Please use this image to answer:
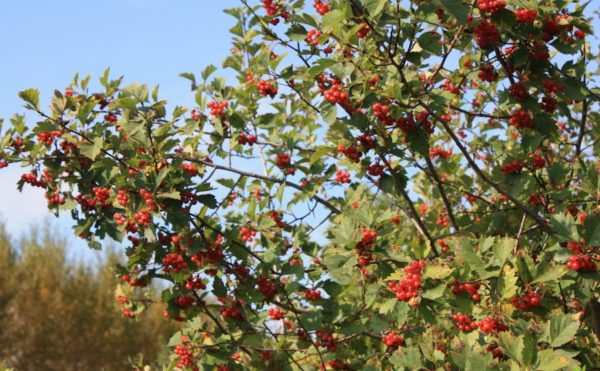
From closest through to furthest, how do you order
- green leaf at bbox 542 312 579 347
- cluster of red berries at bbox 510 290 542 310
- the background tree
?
1. green leaf at bbox 542 312 579 347
2. cluster of red berries at bbox 510 290 542 310
3. the background tree

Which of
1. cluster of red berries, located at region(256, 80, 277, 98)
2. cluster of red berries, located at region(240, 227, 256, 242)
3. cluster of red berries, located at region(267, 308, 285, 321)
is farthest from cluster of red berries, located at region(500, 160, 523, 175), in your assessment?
cluster of red berries, located at region(240, 227, 256, 242)

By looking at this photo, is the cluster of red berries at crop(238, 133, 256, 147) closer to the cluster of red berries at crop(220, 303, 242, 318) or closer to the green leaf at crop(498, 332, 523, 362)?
the cluster of red berries at crop(220, 303, 242, 318)

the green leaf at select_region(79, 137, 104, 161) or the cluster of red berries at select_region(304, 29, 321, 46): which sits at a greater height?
the cluster of red berries at select_region(304, 29, 321, 46)

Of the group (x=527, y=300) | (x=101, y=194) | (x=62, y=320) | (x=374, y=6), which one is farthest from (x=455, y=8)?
(x=62, y=320)

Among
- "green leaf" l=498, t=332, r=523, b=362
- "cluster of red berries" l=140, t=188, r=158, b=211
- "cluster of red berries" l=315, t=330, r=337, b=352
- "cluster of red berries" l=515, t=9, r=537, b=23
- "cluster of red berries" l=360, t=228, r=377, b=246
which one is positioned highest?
"cluster of red berries" l=515, t=9, r=537, b=23

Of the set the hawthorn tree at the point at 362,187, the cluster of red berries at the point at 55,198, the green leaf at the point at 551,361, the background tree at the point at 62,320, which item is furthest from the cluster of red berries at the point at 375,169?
the background tree at the point at 62,320

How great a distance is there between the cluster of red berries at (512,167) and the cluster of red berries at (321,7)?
1.35 meters

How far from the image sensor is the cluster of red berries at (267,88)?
479cm

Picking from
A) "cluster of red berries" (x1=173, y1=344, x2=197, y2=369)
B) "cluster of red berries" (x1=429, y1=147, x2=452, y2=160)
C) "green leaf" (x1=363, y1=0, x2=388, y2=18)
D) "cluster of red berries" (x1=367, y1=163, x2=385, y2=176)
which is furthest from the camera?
"cluster of red berries" (x1=429, y1=147, x2=452, y2=160)

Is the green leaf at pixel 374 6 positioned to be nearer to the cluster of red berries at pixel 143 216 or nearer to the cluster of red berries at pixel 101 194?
the cluster of red berries at pixel 143 216

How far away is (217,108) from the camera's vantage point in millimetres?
4816

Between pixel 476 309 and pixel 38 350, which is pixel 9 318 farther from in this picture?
pixel 476 309

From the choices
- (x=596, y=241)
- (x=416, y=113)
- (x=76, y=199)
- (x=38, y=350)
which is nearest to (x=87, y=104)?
(x=76, y=199)

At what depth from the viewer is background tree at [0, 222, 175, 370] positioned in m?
21.2
